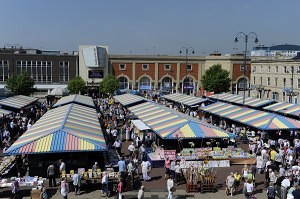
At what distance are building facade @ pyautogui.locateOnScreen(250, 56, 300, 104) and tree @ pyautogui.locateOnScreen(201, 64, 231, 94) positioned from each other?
5218mm

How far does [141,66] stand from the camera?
65.9 m

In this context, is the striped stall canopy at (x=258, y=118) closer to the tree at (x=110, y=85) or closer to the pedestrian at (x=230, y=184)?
the pedestrian at (x=230, y=184)

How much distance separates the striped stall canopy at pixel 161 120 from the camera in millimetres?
20094

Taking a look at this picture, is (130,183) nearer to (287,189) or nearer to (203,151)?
(203,151)

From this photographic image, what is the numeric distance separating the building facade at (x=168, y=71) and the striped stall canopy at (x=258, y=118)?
34040mm

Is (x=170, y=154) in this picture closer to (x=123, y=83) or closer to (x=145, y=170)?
(x=145, y=170)

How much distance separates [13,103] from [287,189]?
96.5 feet

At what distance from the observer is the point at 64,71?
63.4 metres

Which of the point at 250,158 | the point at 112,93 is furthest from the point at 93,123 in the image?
the point at 112,93

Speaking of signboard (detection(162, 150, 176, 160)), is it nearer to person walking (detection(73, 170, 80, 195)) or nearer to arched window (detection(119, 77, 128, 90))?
person walking (detection(73, 170, 80, 195))

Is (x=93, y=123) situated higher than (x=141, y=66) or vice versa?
(x=141, y=66)

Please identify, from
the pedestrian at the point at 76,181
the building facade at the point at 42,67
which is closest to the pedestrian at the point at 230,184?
the pedestrian at the point at 76,181

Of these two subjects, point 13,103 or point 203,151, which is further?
point 13,103

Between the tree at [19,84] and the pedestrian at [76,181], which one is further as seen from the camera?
the tree at [19,84]
